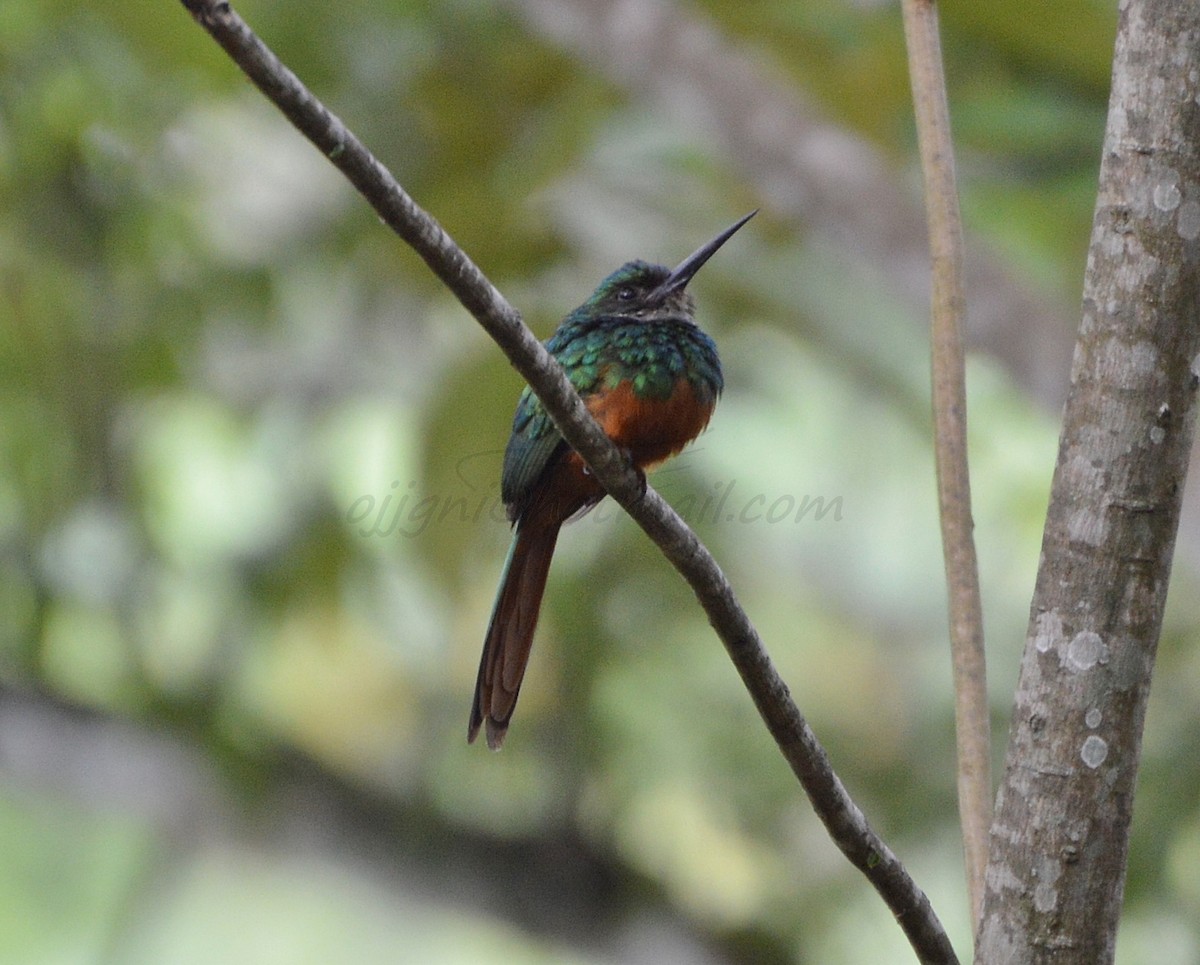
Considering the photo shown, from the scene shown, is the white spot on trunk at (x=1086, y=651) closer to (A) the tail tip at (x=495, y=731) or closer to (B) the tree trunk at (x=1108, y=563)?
(B) the tree trunk at (x=1108, y=563)

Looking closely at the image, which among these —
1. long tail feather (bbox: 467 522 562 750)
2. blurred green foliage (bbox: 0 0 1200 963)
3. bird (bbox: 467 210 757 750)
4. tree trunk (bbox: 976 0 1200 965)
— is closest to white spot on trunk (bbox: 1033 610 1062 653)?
tree trunk (bbox: 976 0 1200 965)

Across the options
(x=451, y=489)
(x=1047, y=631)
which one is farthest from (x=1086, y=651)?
(x=451, y=489)

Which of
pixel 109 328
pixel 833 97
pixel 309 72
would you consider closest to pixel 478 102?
pixel 309 72

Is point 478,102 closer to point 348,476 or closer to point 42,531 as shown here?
point 348,476

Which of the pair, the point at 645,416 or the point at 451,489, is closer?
the point at 645,416

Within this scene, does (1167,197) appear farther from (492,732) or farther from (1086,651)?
(492,732)

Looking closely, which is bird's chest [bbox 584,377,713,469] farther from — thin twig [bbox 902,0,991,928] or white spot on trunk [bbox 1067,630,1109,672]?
white spot on trunk [bbox 1067,630,1109,672]
